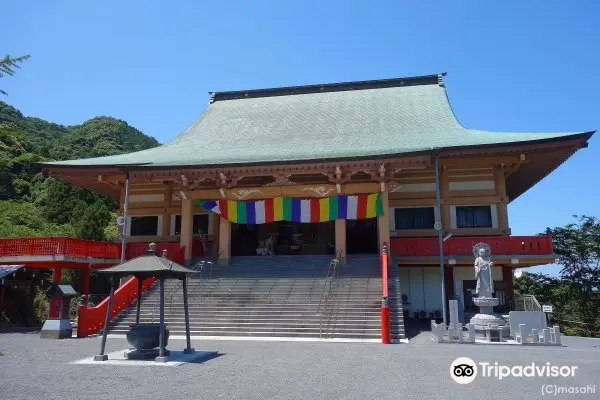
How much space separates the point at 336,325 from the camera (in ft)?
45.9

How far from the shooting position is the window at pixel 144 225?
918 inches

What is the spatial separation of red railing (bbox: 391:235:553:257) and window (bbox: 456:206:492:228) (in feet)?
5.43

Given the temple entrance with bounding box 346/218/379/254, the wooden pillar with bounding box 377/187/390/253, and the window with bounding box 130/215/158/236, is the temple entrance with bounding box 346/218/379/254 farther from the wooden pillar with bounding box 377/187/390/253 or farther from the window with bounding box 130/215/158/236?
the window with bounding box 130/215/158/236

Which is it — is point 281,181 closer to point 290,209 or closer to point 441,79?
point 290,209

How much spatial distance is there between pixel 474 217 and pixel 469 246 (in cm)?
265

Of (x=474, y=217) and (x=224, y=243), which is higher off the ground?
(x=474, y=217)

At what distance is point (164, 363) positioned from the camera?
30.7 feet

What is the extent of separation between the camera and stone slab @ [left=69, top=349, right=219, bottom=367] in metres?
9.27

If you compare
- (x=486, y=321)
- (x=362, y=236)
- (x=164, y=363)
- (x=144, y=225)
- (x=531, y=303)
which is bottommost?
(x=164, y=363)

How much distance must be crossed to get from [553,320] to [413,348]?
16.1 metres

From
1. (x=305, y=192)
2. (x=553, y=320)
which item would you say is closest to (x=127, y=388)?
(x=305, y=192)

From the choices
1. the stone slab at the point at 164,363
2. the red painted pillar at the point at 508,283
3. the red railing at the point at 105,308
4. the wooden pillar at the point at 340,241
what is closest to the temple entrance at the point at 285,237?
the wooden pillar at the point at 340,241

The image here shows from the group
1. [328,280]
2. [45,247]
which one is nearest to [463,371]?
[328,280]

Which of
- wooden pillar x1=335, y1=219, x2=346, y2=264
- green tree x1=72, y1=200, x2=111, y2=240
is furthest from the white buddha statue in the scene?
green tree x1=72, y1=200, x2=111, y2=240
